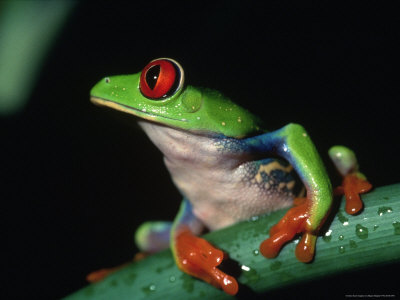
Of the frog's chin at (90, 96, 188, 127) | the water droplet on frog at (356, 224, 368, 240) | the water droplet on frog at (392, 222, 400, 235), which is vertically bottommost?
the water droplet on frog at (356, 224, 368, 240)

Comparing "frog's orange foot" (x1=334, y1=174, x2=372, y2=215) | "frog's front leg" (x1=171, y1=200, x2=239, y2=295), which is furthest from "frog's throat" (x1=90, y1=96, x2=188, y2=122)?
"frog's orange foot" (x1=334, y1=174, x2=372, y2=215)

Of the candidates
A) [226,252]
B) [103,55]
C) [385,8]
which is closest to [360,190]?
[226,252]

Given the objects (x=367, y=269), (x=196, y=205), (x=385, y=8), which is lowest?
(x=196, y=205)

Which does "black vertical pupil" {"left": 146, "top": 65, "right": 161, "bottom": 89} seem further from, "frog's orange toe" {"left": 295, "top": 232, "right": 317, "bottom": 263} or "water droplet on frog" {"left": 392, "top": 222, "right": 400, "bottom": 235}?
Answer: "water droplet on frog" {"left": 392, "top": 222, "right": 400, "bottom": 235}

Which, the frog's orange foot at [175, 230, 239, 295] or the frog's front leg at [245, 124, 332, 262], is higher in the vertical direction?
the frog's front leg at [245, 124, 332, 262]

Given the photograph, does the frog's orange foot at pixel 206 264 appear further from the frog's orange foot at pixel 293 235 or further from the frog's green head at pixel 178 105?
the frog's green head at pixel 178 105

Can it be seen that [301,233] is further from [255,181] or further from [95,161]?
[95,161]

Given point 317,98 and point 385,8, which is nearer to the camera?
point 385,8
